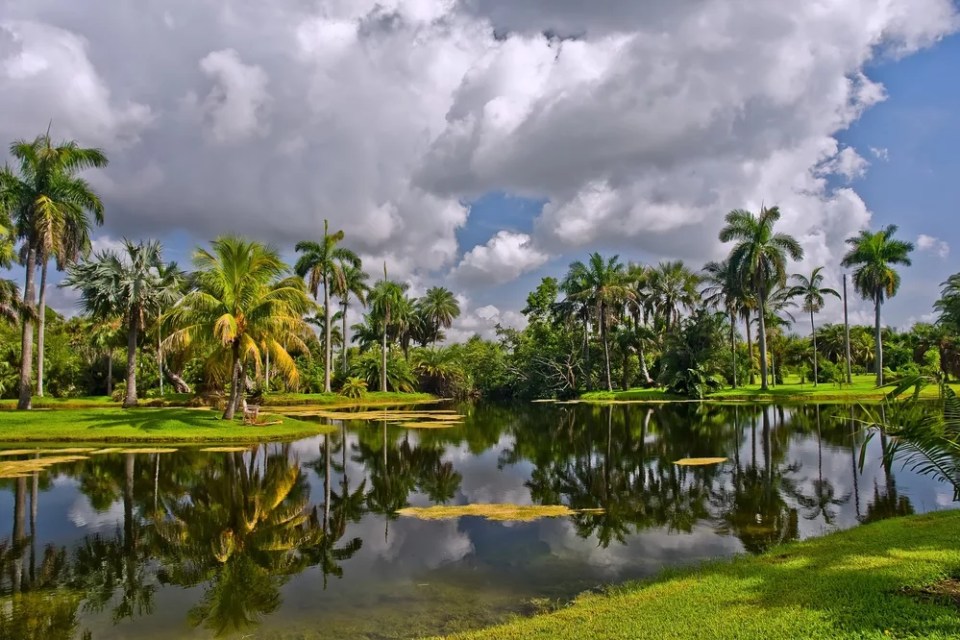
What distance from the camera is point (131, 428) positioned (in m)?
26.5

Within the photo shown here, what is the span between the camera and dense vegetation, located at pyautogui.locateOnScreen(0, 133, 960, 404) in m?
29.6

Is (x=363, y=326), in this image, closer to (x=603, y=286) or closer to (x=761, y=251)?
(x=603, y=286)

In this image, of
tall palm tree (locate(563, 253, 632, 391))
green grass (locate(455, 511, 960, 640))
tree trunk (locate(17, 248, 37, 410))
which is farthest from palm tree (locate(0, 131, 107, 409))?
tall palm tree (locate(563, 253, 632, 391))

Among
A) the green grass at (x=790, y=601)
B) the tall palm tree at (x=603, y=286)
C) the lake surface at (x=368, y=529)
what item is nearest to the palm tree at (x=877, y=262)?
the tall palm tree at (x=603, y=286)

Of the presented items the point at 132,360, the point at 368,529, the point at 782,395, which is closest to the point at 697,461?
the point at 368,529

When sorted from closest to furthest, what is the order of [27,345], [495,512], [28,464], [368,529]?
[368,529] < [495,512] < [28,464] < [27,345]

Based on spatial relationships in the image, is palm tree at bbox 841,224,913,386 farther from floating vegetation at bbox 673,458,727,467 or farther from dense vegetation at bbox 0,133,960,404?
floating vegetation at bbox 673,458,727,467

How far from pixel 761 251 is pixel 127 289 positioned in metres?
50.5

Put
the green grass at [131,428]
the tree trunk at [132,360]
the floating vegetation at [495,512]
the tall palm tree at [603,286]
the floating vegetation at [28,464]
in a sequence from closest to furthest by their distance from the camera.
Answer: the floating vegetation at [495,512] → the floating vegetation at [28,464] → the green grass at [131,428] → the tree trunk at [132,360] → the tall palm tree at [603,286]

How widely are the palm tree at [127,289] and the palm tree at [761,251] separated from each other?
155 ft

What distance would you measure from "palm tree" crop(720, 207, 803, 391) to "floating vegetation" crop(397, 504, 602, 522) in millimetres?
44996

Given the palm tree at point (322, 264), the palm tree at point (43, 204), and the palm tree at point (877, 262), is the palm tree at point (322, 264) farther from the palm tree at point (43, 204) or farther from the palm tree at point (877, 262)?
the palm tree at point (877, 262)

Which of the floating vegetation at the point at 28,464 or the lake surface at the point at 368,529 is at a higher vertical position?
the floating vegetation at the point at 28,464

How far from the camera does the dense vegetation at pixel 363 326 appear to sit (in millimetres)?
29562
